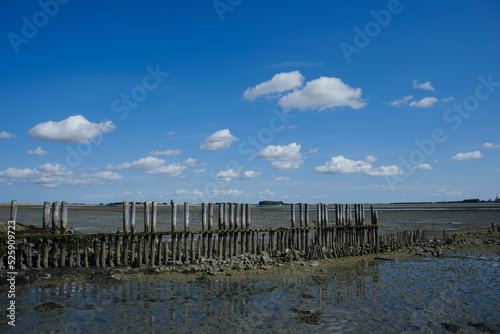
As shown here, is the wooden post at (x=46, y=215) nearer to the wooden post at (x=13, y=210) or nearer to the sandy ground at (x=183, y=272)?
the wooden post at (x=13, y=210)

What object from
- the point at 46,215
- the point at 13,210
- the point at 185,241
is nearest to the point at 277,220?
the point at 185,241

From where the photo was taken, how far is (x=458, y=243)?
21141 mm

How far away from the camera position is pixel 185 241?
1345 centimetres

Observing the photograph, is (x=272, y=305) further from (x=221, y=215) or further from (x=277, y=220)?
(x=277, y=220)

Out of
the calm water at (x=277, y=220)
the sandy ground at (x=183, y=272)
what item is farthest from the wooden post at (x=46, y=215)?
the calm water at (x=277, y=220)

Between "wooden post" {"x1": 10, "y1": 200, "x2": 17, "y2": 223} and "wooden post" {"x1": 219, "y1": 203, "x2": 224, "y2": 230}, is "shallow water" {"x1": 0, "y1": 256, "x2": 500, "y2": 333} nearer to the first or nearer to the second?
"wooden post" {"x1": 219, "y1": 203, "x2": 224, "y2": 230}

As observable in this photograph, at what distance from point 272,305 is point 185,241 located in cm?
565

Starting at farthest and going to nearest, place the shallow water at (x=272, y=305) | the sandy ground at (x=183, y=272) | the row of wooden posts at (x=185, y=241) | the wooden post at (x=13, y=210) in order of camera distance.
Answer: the row of wooden posts at (x=185, y=241) → the wooden post at (x=13, y=210) → the sandy ground at (x=183, y=272) → the shallow water at (x=272, y=305)

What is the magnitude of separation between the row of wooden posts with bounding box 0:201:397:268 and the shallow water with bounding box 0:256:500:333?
6.61ft

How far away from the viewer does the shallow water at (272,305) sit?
732 cm

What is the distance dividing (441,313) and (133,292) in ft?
26.9

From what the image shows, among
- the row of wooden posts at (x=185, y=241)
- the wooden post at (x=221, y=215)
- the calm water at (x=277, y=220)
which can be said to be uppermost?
the wooden post at (x=221, y=215)

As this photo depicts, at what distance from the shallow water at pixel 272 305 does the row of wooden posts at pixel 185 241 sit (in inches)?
79.3

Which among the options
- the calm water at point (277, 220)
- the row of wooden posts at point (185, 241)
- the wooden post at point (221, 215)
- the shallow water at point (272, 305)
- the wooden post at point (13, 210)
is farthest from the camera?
the calm water at point (277, 220)
